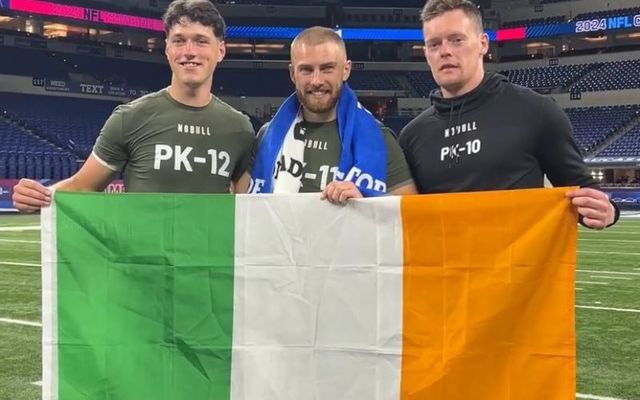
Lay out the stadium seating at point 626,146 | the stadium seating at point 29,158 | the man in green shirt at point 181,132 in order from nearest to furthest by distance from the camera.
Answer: the man in green shirt at point 181,132 < the stadium seating at point 29,158 < the stadium seating at point 626,146

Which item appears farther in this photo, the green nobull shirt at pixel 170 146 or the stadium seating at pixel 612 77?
the stadium seating at pixel 612 77

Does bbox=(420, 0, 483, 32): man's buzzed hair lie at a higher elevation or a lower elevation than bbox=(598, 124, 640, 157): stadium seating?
lower

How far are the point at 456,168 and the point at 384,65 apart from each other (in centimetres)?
4259

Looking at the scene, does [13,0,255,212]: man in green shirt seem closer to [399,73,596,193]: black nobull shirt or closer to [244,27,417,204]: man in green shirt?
[244,27,417,204]: man in green shirt

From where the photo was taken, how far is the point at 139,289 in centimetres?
279

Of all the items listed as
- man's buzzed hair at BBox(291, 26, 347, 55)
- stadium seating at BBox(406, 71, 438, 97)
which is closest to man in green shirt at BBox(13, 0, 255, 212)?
man's buzzed hair at BBox(291, 26, 347, 55)

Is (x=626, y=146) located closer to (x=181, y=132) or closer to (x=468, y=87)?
(x=468, y=87)

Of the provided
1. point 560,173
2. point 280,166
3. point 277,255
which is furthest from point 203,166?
point 560,173

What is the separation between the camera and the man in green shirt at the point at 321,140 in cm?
274

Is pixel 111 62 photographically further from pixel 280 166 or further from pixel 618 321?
pixel 280 166

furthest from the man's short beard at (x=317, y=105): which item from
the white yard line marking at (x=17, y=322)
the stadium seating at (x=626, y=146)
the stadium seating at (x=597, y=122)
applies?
the stadium seating at (x=597, y=122)

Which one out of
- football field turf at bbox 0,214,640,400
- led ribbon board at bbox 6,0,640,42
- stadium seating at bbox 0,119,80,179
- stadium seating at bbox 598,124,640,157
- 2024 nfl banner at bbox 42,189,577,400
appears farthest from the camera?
led ribbon board at bbox 6,0,640,42

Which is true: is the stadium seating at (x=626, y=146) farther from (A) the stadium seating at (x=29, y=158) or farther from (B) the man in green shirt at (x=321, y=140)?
(B) the man in green shirt at (x=321, y=140)

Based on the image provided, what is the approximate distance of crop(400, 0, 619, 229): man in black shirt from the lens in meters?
2.67
